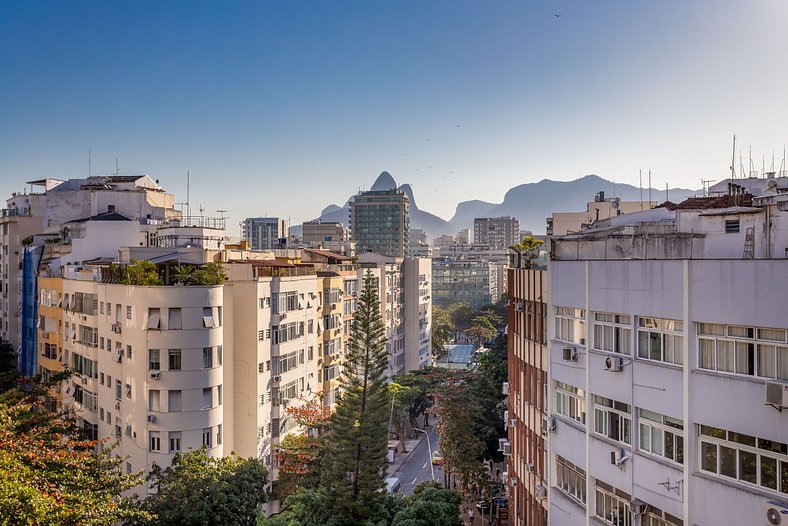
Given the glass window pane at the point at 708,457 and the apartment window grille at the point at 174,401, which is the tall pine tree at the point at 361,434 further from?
the glass window pane at the point at 708,457

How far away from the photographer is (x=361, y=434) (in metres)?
21.3

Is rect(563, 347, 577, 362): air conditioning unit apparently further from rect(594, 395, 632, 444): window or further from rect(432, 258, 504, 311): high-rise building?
rect(432, 258, 504, 311): high-rise building

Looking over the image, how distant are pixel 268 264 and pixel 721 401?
19940 millimetres

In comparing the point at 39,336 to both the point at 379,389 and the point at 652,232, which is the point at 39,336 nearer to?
the point at 379,389

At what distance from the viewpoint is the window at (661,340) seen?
10.8m

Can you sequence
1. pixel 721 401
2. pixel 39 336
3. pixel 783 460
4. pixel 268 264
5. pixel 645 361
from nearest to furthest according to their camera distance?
pixel 783 460
pixel 721 401
pixel 645 361
pixel 268 264
pixel 39 336

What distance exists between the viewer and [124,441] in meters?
Result: 23.3

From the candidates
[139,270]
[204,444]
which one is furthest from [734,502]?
[139,270]

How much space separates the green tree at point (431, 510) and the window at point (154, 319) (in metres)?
9.86

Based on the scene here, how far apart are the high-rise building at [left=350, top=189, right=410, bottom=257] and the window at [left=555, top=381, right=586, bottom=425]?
114m

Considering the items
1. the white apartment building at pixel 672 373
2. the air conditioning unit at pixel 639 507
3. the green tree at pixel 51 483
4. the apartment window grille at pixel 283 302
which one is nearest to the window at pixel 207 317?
the apartment window grille at pixel 283 302

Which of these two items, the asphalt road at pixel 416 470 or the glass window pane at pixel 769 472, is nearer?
the glass window pane at pixel 769 472

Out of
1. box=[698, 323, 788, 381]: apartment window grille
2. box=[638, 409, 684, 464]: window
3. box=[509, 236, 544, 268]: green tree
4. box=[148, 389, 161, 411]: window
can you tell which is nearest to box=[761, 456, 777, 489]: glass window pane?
box=[698, 323, 788, 381]: apartment window grille

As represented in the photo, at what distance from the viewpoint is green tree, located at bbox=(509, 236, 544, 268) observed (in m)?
16.9
